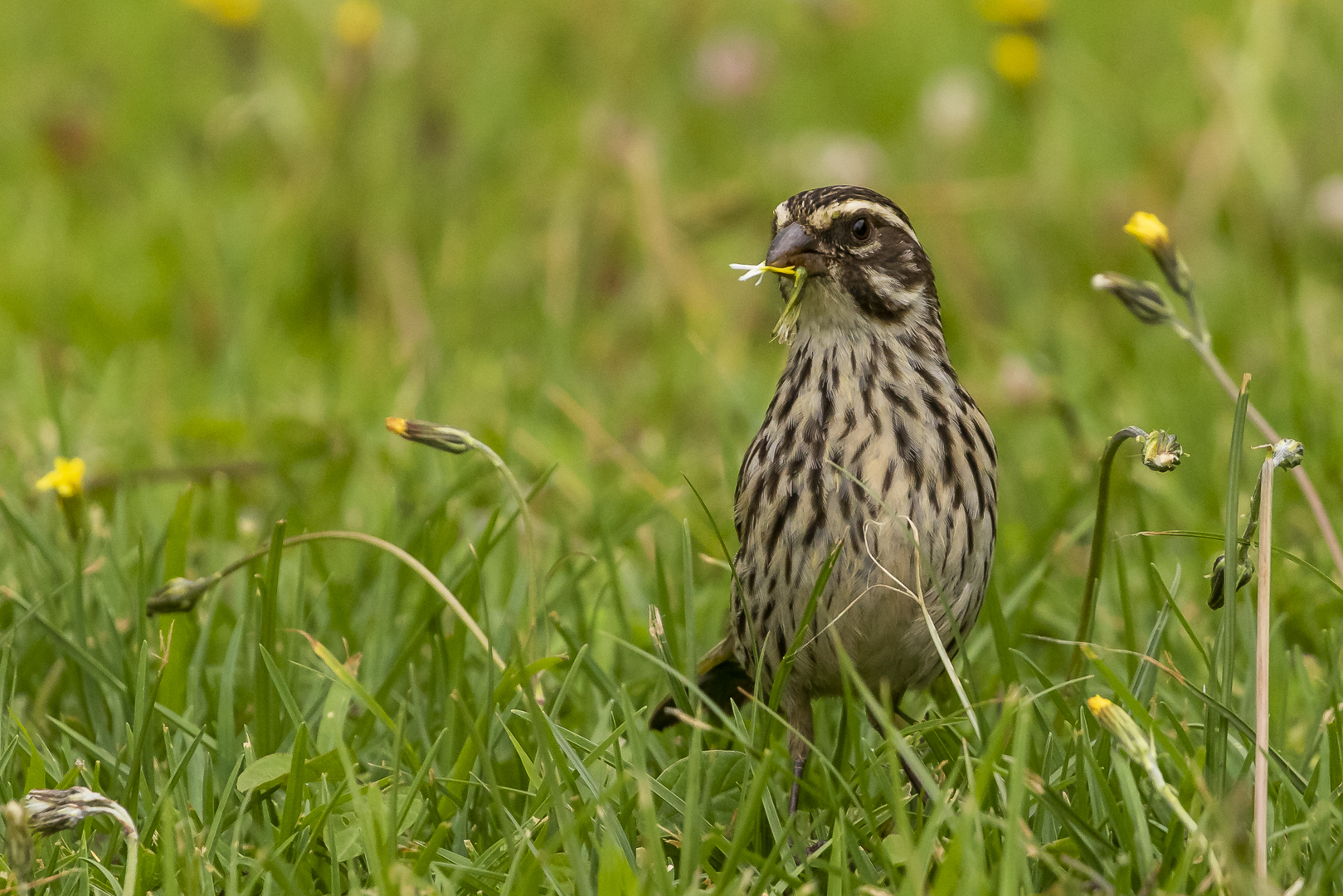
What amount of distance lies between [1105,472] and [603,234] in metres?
4.35

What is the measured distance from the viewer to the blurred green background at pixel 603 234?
16.0 ft

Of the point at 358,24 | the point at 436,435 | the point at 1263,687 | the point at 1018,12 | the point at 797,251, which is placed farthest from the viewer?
the point at 358,24

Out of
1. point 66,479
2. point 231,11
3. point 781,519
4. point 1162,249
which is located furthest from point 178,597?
point 231,11

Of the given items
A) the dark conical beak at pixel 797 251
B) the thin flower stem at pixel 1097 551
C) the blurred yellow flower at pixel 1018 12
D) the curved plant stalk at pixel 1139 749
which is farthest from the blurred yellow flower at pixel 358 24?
the curved plant stalk at pixel 1139 749

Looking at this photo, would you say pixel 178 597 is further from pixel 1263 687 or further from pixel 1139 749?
pixel 1263 687

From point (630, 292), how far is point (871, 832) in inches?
176

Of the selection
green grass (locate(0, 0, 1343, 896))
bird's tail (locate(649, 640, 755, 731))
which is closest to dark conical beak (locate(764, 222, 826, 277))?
green grass (locate(0, 0, 1343, 896))

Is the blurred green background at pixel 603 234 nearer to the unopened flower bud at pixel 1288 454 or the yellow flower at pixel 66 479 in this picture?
the yellow flower at pixel 66 479

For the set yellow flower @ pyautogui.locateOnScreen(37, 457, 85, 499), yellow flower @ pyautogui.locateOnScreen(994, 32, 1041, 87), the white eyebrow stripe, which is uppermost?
yellow flower @ pyautogui.locateOnScreen(994, 32, 1041, 87)

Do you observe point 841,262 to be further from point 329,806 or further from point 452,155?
point 452,155

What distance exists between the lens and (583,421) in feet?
14.9

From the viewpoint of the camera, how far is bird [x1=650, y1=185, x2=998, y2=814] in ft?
9.87

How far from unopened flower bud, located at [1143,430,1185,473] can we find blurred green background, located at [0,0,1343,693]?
→ 1149mm

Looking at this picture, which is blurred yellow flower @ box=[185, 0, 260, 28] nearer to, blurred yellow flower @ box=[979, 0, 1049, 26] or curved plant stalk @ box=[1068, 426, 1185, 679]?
blurred yellow flower @ box=[979, 0, 1049, 26]
